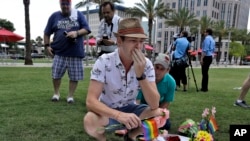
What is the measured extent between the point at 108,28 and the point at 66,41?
81 cm

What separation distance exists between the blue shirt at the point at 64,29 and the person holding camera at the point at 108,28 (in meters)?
0.50

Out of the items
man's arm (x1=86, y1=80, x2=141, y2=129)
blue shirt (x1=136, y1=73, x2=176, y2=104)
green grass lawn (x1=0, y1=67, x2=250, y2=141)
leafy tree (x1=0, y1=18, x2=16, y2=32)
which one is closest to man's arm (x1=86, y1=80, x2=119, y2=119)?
man's arm (x1=86, y1=80, x2=141, y2=129)

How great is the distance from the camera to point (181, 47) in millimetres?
6988

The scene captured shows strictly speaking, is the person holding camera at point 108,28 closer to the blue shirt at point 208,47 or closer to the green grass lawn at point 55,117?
the green grass lawn at point 55,117

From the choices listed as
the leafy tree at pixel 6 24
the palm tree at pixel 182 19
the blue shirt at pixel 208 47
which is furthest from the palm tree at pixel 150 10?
the leafy tree at pixel 6 24

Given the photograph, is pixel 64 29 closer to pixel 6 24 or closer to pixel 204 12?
pixel 6 24

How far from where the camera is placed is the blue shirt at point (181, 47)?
6.96 meters

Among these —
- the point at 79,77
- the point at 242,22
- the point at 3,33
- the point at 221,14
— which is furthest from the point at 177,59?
the point at 242,22

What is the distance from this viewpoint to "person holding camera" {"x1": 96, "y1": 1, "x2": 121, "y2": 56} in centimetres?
381

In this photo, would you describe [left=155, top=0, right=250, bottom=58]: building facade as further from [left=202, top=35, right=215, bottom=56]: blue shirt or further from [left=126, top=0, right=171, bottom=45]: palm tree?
[left=202, top=35, right=215, bottom=56]: blue shirt

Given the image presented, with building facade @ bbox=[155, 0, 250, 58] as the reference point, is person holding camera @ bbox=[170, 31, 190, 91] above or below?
below

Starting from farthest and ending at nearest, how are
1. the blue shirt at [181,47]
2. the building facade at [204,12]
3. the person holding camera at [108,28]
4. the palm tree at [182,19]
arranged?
the building facade at [204,12] < the palm tree at [182,19] < the blue shirt at [181,47] < the person holding camera at [108,28]

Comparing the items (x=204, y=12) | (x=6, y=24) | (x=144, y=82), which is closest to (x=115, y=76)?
(x=144, y=82)

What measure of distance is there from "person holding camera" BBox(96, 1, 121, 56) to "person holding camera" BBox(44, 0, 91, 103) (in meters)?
0.47
